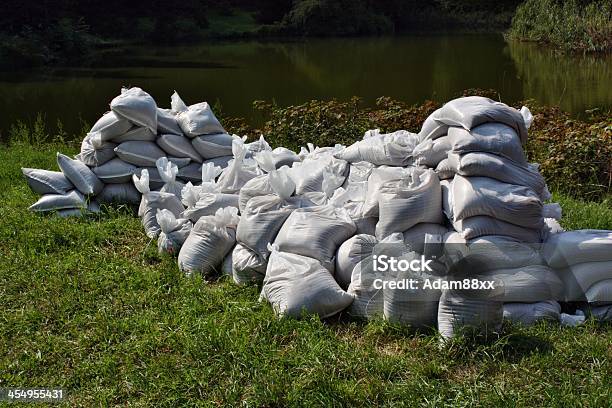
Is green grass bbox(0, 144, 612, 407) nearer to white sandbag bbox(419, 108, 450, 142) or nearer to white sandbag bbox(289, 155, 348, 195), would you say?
white sandbag bbox(289, 155, 348, 195)

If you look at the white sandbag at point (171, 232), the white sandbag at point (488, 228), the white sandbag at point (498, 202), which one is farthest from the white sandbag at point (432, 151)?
the white sandbag at point (171, 232)

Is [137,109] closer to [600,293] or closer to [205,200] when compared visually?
[205,200]

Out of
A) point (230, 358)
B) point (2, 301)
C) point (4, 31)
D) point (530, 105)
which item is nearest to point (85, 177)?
point (2, 301)

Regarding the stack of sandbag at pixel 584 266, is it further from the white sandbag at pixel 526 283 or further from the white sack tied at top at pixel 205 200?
the white sack tied at top at pixel 205 200

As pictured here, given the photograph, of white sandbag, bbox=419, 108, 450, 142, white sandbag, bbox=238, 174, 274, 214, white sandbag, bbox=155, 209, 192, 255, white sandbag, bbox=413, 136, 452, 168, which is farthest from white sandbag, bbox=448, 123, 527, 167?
white sandbag, bbox=155, 209, 192, 255

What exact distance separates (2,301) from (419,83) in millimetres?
11770

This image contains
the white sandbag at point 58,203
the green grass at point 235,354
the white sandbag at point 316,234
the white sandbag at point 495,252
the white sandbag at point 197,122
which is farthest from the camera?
the white sandbag at point 197,122

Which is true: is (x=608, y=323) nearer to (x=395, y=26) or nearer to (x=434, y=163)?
(x=434, y=163)

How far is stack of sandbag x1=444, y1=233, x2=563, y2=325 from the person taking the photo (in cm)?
274

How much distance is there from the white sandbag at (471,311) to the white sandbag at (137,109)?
8.31 feet

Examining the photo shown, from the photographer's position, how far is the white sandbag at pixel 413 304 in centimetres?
265

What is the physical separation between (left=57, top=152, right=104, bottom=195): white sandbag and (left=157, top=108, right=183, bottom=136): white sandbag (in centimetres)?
53

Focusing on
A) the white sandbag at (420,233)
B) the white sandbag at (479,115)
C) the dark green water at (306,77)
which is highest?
the white sandbag at (479,115)

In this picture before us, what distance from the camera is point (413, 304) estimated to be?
8.75ft
